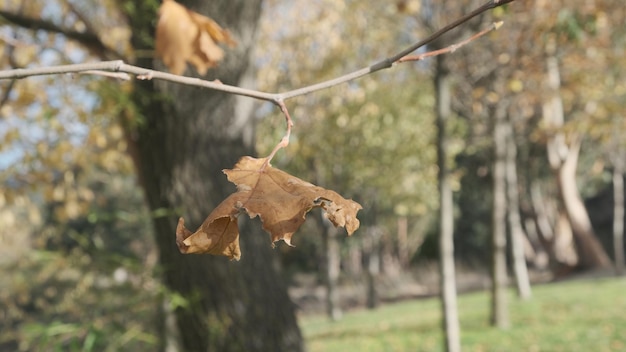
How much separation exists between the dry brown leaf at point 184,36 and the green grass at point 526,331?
24.1ft

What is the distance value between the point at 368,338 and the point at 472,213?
18015 mm

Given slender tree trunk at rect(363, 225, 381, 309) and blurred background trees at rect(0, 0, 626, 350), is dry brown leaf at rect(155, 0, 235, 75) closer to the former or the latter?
blurred background trees at rect(0, 0, 626, 350)

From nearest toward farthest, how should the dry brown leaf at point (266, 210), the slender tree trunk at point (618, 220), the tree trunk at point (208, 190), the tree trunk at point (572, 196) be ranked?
the dry brown leaf at point (266, 210) < the tree trunk at point (208, 190) < the slender tree trunk at point (618, 220) < the tree trunk at point (572, 196)

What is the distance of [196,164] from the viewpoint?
8.39 ft

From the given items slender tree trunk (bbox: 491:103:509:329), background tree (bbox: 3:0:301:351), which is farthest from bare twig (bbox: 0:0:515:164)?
slender tree trunk (bbox: 491:103:509:329)

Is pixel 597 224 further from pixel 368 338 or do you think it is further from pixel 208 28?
pixel 208 28

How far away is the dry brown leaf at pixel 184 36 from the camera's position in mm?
1469

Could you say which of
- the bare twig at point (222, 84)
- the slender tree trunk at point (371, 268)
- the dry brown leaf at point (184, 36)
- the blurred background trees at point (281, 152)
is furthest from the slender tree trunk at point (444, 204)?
the slender tree trunk at point (371, 268)

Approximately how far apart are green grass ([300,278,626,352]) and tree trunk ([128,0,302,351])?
6.29 metres

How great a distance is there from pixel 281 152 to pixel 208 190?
13.6 inches

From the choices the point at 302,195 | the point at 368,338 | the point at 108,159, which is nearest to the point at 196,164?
the point at 302,195

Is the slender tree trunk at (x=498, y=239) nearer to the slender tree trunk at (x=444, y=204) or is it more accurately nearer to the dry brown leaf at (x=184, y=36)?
the slender tree trunk at (x=444, y=204)

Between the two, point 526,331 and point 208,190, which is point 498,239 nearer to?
point 526,331

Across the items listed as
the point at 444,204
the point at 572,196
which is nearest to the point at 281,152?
the point at 444,204
